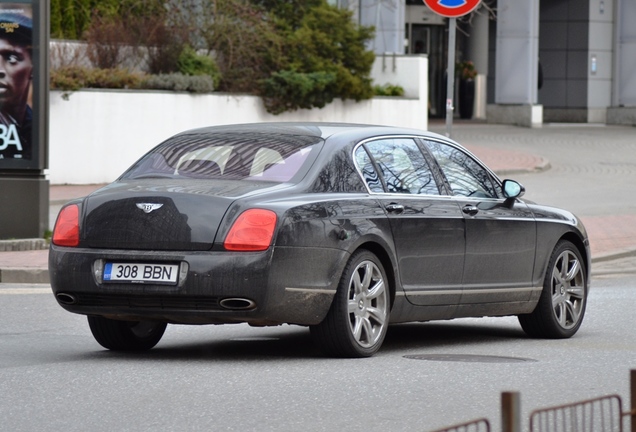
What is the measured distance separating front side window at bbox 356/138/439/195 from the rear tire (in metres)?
1.63

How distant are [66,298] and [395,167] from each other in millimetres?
2261

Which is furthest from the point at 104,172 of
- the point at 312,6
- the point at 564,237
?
the point at 564,237

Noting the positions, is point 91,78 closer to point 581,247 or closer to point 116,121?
point 116,121

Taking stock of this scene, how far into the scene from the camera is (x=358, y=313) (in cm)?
891

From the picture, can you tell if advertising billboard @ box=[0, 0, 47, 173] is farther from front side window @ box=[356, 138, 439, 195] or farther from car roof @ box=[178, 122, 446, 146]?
front side window @ box=[356, 138, 439, 195]

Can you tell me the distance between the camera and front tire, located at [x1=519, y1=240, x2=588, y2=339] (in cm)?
1047

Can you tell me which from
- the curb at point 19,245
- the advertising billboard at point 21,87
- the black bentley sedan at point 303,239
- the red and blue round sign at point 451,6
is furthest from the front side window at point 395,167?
the advertising billboard at point 21,87

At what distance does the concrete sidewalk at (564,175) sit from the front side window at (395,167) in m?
5.31

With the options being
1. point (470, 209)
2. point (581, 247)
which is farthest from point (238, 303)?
point (581, 247)

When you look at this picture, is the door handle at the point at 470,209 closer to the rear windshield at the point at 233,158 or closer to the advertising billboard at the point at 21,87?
the rear windshield at the point at 233,158

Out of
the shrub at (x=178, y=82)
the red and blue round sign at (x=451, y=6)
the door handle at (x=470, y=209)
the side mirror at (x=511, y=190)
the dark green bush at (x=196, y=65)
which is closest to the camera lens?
the door handle at (x=470, y=209)

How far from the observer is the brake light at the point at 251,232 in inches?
330

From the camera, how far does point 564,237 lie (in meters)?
10.8

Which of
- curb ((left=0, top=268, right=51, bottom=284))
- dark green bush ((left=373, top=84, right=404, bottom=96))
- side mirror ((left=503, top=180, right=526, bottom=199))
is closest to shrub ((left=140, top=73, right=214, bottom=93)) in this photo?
dark green bush ((left=373, top=84, right=404, bottom=96))
